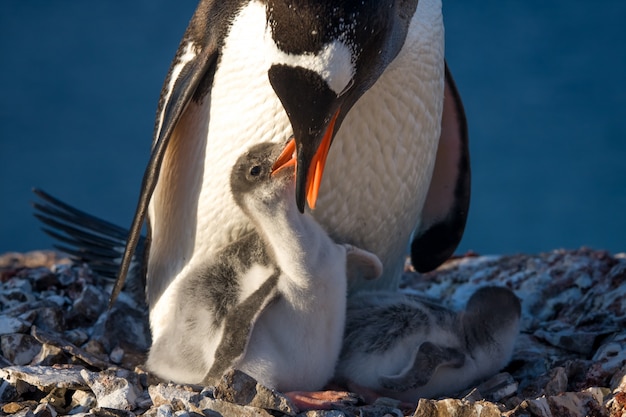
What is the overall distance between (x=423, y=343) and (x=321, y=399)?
1.28 feet

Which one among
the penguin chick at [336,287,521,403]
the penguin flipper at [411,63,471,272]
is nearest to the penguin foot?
the penguin chick at [336,287,521,403]

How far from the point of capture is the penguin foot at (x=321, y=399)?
2.77 m

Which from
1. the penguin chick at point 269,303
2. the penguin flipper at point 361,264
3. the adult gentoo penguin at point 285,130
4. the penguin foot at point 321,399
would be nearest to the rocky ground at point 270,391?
the penguin foot at point 321,399

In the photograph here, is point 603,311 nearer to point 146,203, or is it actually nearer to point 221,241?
point 221,241

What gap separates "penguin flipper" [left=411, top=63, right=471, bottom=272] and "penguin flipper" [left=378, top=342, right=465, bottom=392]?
100 cm

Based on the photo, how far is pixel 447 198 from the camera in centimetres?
399

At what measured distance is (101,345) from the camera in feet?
12.1

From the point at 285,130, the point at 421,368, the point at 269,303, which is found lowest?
the point at 421,368

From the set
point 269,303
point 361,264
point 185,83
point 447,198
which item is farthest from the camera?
point 447,198

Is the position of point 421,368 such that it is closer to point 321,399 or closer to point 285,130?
point 321,399

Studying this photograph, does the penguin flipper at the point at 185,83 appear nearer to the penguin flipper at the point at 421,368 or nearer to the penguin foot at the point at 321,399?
the penguin foot at the point at 321,399

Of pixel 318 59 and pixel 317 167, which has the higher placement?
pixel 318 59

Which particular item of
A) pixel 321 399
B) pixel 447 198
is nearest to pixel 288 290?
pixel 321 399

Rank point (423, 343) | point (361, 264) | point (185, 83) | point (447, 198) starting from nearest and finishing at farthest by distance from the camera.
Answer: point (423, 343) → point (185, 83) → point (361, 264) → point (447, 198)
